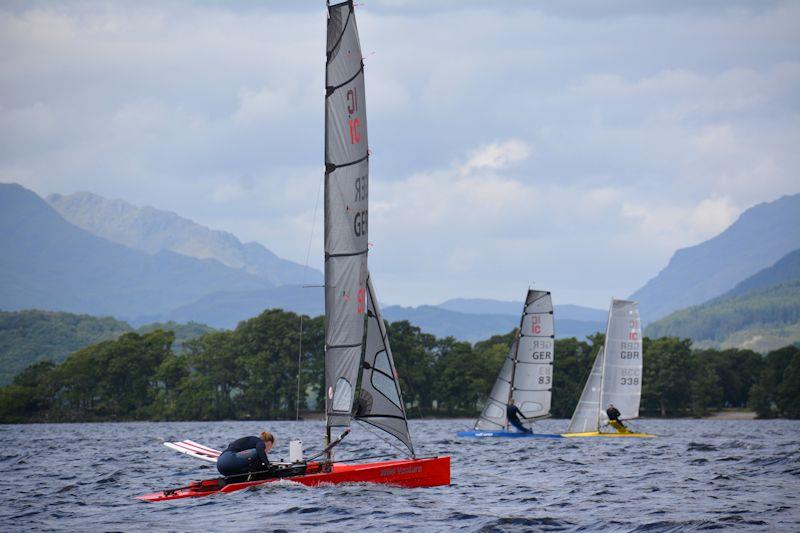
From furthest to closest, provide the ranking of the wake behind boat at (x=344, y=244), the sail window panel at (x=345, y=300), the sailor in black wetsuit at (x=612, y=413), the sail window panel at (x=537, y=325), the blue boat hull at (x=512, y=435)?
the sail window panel at (x=537, y=325), the sailor in black wetsuit at (x=612, y=413), the blue boat hull at (x=512, y=435), the sail window panel at (x=345, y=300), the wake behind boat at (x=344, y=244)

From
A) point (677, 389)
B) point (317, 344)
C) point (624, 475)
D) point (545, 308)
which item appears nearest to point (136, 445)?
point (545, 308)

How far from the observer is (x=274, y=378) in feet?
486

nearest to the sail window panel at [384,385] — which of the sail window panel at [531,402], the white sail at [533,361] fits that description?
the white sail at [533,361]

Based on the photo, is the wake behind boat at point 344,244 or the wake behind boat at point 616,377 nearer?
the wake behind boat at point 344,244

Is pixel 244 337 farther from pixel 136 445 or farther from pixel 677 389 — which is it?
pixel 136 445

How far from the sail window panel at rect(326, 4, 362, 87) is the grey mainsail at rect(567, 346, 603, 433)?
45.9 metres

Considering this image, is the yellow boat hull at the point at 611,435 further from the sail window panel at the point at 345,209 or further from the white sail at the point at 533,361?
the sail window panel at the point at 345,209

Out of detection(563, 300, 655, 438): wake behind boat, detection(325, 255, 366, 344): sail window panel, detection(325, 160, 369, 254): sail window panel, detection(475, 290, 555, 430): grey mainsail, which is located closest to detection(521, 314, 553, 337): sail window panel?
detection(475, 290, 555, 430): grey mainsail

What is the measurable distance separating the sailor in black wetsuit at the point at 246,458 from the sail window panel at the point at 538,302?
41768mm

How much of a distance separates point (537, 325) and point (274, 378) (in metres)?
82.7

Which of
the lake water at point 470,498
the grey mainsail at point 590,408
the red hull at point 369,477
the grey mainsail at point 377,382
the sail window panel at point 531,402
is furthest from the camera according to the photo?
the grey mainsail at point 590,408

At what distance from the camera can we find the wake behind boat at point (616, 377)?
235ft

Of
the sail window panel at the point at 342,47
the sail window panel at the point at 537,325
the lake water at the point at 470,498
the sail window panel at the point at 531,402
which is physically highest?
the sail window panel at the point at 342,47

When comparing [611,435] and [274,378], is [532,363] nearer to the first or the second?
[611,435]
